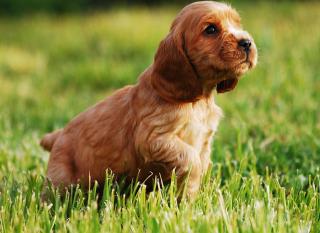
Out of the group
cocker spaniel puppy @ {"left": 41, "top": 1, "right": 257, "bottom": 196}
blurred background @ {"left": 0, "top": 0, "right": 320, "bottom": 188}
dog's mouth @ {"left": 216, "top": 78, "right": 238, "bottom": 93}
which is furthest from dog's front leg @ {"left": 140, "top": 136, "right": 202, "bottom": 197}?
blurred background @ {"left": 0, "top": 0, "right": 320, "bottom": 188}

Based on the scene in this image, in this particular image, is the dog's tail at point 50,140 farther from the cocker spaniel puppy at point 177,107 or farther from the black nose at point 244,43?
the black nose at point 244,43

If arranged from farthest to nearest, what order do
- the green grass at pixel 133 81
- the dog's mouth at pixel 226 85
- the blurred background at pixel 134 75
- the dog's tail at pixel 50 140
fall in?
1. the blurred background at pixel 134 75
2. the dog's tail at pixel 50 140
3. the dog's mouth at pixel 226 85
4. the green grass at pixel 133 81

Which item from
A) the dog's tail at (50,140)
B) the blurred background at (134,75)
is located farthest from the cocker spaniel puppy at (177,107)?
the blurred background at (134,75)

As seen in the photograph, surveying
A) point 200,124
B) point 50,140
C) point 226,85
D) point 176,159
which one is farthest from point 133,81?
point 176,159

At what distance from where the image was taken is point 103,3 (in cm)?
1432

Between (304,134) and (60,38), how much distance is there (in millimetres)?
6154

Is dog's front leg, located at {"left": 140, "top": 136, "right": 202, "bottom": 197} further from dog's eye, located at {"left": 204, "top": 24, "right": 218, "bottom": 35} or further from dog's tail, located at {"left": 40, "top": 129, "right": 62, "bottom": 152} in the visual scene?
dog's tail, located at {"left": 40, "top": 129, "right": 62, "bottom": 152}

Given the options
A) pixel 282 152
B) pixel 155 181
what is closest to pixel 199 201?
pixel 155 181

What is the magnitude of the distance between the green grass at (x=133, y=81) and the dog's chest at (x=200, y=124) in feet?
0.85

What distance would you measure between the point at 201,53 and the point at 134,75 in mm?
4962

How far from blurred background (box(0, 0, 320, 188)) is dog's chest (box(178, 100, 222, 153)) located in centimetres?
42

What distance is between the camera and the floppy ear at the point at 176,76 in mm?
3756

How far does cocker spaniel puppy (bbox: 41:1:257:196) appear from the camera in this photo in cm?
370

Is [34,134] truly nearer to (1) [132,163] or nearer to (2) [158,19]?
(1) [132,163]
